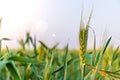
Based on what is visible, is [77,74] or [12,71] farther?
[77,74]

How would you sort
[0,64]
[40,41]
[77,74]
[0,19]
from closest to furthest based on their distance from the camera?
1. [0,64]
2. [0,19]
3. [77,74]
4. [40,41]

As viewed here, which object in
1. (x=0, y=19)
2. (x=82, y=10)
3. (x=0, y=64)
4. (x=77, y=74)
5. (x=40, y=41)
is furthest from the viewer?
(x=40, y=41)

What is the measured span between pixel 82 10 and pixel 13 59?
24 centimetres

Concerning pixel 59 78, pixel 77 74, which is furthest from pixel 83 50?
pixel 77 74

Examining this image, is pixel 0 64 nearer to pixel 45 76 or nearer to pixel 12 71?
pixel 12 71

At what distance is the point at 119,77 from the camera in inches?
34.8

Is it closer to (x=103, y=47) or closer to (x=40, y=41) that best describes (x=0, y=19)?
(x=103, y=47)

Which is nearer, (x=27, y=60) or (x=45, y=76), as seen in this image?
(x=27, y=60)

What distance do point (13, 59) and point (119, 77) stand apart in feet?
0.99

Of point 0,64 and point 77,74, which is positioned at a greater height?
point 0,64

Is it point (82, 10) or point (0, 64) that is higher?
point (82, 10)

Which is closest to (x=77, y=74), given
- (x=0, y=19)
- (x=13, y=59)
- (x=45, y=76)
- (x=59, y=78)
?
(x=59, y=78)

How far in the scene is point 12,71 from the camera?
0.79 m

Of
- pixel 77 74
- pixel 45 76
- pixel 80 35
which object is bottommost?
pixel 77 74
